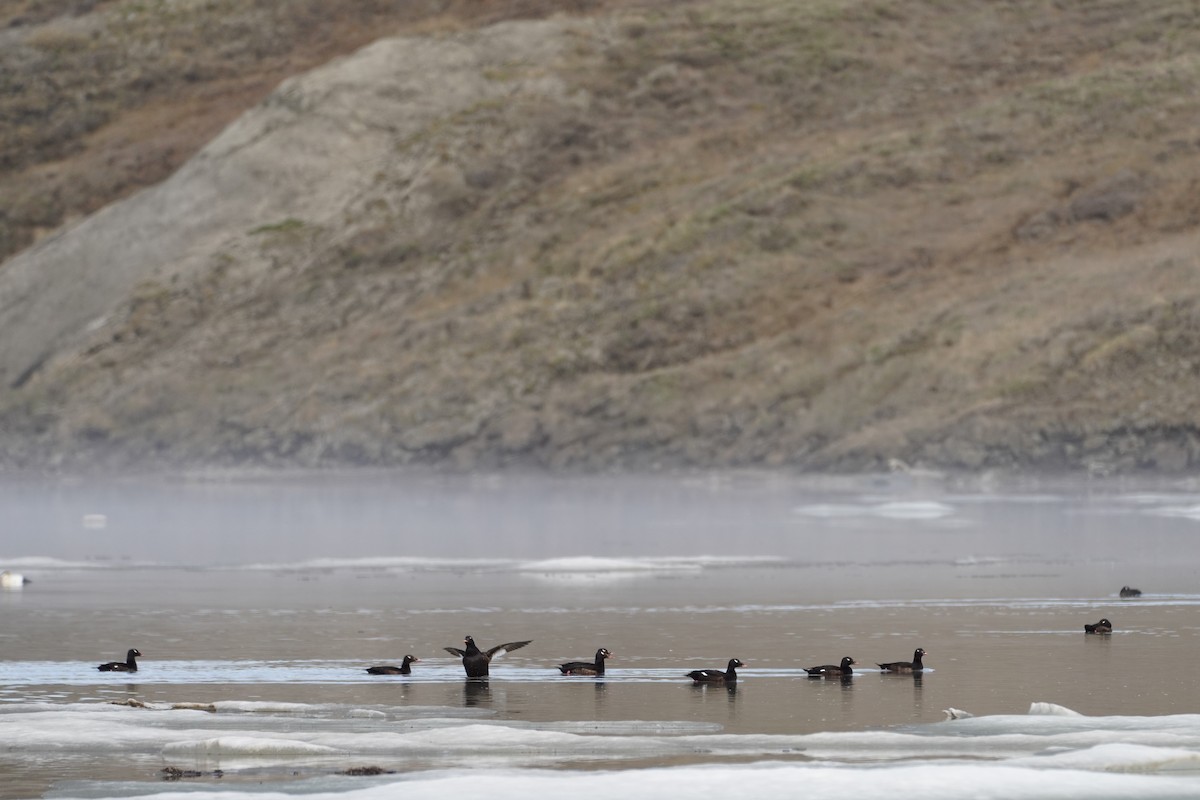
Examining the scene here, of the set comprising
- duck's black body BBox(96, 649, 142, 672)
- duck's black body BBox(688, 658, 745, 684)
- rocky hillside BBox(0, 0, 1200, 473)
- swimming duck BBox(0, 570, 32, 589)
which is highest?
rocky hillside BBox(0, 0, 1200, 473)

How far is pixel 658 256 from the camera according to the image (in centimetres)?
8438

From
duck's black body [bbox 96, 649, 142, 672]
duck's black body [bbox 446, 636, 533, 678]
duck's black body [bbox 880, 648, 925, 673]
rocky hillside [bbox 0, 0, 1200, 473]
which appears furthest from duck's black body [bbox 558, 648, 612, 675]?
rocky hillside [bbox 0, 0, 1200, 473]

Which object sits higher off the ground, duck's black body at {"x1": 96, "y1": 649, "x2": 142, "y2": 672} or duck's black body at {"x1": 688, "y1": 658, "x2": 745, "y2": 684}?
duck's black body at {"x1": 96, "y1": 649, "x2": 142, "y2": 672}

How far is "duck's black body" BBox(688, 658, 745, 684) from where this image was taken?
20.9 m

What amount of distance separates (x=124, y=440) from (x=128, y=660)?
63485mm

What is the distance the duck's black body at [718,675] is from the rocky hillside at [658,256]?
149 ft

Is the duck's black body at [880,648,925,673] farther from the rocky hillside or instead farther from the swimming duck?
the rocky hillside

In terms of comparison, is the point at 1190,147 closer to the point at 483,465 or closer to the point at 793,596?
the point at 483,465

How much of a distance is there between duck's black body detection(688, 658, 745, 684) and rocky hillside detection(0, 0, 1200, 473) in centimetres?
4537

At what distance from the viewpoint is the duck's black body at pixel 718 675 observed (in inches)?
822

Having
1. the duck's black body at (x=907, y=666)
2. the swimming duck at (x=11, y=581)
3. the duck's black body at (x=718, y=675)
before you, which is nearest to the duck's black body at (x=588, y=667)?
the duck's black body at (x=718, y=675)

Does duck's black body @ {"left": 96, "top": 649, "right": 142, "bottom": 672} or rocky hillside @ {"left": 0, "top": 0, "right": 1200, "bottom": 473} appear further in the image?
rocky hillside @ {"left": 0, "top": 0, "right": 1200, "bottom": 473}

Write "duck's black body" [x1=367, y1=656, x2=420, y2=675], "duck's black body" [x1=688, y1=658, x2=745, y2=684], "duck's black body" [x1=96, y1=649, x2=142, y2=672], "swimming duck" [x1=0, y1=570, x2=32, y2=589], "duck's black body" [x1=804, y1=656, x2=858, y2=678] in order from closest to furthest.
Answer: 1. "duck's black body" [x1=688, y1=658, x2=745, y2=684]
2. "duck's black body" [x1=804, y1=656, x2=858, y2=678]
3. "duck's black body" [x1=367, y1=656, x2=420, y2=675]
4. "duck's black body" [x1=96, y1=649, x2=142, y2=672]
5. "swimming duck" [x1=0, y1=570, x2=32, y2=589]

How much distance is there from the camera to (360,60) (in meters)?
103
